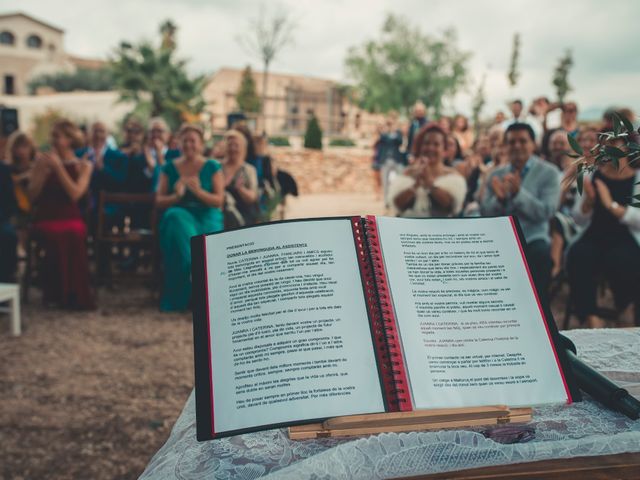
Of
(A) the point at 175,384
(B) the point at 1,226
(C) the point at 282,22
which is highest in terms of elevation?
(C) the point at 282,22

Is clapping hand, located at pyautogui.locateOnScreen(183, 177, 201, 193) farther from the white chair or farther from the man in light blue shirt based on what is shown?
the man in light blue shirt

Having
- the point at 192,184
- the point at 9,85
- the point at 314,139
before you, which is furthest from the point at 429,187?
Answer: the point at 9,85

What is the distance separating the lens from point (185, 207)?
582 centimetres

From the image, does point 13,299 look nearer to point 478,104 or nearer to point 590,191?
point 590,191

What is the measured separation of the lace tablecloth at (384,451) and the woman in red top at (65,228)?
520 cm

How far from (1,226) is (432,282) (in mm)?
5954

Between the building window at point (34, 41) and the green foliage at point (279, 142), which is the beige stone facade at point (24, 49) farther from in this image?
the green foliage at point (279, 142)

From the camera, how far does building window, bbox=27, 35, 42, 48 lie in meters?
57.0

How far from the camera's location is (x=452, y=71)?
39219 millimetres

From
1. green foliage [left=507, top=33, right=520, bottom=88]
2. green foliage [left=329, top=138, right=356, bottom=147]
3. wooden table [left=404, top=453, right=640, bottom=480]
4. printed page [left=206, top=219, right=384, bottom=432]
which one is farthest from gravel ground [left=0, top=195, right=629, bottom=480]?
green foliage [left=507, top=33, right=520, bottom=88]

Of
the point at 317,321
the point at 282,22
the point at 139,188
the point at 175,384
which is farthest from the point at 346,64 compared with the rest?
the point at 317,321

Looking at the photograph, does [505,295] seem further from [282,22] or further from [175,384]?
[282,22]

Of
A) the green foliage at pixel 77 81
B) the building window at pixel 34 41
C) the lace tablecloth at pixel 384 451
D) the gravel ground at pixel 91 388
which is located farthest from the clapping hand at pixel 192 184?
the building window at pixel 34 41

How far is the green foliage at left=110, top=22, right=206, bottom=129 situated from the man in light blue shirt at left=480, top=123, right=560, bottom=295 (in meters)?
15.5
